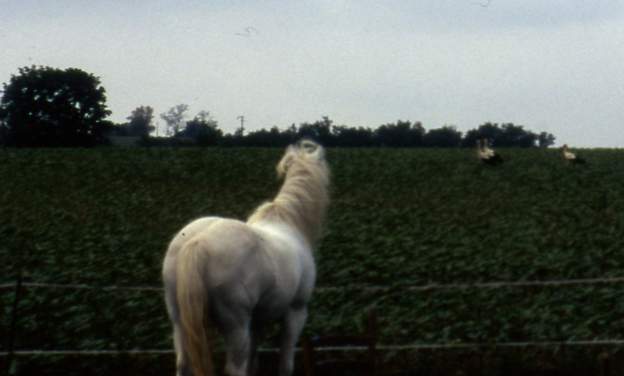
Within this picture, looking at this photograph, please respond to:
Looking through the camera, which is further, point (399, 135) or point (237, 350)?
point (399, 135)

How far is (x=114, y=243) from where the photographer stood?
22094mm

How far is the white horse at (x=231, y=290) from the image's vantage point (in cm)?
678

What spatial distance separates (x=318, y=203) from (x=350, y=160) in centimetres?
3379

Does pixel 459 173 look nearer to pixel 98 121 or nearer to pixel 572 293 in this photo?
pixel 572 293

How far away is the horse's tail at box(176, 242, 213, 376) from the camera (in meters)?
6.75

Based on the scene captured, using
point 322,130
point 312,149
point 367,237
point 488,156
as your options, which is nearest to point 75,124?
point 322,130

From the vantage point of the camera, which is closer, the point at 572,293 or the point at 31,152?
the point at 572,293

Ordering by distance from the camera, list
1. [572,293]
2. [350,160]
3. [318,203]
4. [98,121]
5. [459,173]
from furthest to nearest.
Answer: [98,121] → [350,160] → [459,173] → [572,293] → [318,203]

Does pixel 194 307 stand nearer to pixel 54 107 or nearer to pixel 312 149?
pixel 312 149

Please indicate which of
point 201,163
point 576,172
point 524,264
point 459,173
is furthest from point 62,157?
point 524,264

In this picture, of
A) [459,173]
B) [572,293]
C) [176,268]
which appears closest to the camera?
[176,268]

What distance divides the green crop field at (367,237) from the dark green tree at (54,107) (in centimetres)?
2266

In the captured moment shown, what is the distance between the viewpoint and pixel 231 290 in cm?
689

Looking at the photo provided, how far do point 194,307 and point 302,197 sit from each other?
188 cm
